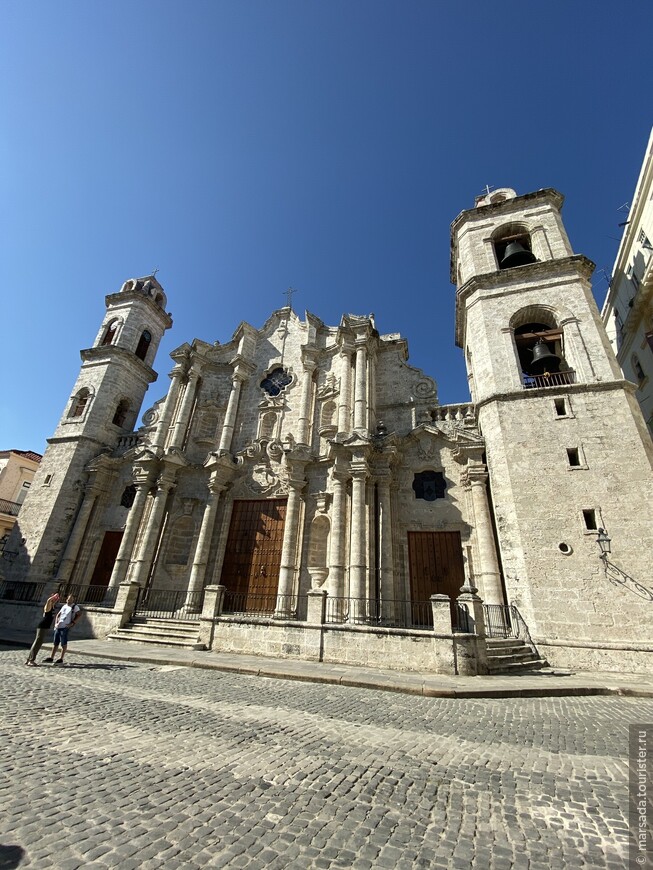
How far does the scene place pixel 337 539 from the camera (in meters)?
13.8

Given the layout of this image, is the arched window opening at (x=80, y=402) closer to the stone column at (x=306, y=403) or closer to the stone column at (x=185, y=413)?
the stone column at (x=185, y=413)

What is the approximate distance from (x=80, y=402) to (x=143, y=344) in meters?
5.13

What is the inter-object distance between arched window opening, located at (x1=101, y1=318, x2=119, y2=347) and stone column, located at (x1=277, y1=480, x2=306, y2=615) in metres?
15.1

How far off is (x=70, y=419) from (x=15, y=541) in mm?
6174

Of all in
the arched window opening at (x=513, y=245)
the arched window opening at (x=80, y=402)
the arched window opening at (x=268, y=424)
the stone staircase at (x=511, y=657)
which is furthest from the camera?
the arched window opening at (x=80, y=402)

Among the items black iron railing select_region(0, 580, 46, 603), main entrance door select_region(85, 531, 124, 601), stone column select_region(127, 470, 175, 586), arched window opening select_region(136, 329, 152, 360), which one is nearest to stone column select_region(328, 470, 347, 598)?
stone column select_region(127, 470, 175, 586)

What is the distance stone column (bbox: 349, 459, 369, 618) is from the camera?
40.4ft

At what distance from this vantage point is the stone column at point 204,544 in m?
14.7

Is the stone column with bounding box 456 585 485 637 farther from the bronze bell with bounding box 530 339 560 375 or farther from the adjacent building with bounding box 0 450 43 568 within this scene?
the adjacent building with bounding box 0 450 43 568

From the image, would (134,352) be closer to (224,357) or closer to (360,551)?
(224,357)

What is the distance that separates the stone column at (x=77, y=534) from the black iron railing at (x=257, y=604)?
274 inches

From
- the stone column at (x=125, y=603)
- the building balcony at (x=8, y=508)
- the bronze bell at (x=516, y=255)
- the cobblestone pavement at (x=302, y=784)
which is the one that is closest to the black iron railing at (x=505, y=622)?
the cobblestone pavement at (x=302, y=784)

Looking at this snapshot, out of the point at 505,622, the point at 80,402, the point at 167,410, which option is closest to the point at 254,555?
the point at 167,410

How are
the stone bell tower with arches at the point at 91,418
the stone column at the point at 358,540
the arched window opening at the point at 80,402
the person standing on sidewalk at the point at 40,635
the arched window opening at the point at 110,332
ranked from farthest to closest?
the arched window opening at the point at 110,332 < the arched window opening at the point at 80,402 < the stone bell tower with arches at the point at 91,418 < the stone column at the point at 358,540 < the person standing on sidewalk at the point at 40,635
